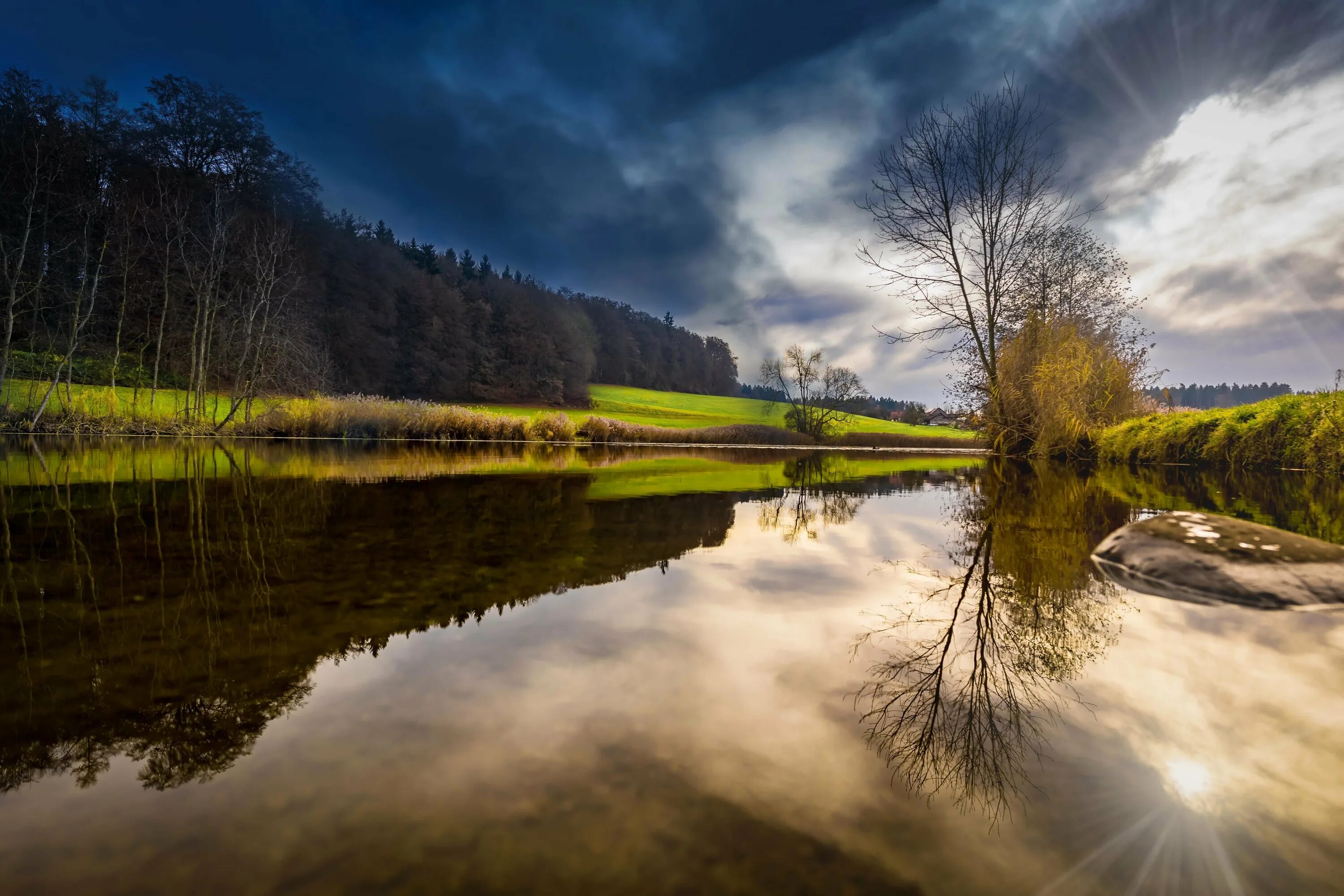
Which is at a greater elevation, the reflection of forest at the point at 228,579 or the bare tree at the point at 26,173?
the bare tree at the point at 26,173

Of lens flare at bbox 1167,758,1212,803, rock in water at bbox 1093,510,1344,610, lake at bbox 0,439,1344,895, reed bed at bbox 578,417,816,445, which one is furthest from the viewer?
reed bed at bbox 578,417,816,445

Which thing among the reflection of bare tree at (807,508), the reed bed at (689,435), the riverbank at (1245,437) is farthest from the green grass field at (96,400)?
the riverbank at (1245,437)

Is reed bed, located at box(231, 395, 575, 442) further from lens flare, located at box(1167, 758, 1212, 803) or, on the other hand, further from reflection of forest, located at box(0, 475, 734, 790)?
lens flare, located at box(1167, 758, 1212, 803)

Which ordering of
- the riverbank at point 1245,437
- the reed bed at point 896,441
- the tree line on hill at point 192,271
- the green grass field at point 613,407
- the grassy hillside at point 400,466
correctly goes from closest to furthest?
1. the grassy hillside at point 400,466
2. the riverbank at point 1245,437
3. the green grass field at point 613,407
4. the tree line on hill at point 192,271
5. the reed bed at point 896,441

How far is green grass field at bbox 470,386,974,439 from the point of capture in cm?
3959

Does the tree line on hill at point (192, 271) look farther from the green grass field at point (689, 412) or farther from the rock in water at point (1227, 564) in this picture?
the rock in water at point (1227, 564)

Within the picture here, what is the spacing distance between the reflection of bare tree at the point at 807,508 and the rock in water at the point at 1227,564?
192 cm

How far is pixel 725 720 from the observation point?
149 cm

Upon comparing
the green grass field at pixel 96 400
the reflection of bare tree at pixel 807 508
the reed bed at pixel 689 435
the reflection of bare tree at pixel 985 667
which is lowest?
the reflection of bare tree at pixel 807 508

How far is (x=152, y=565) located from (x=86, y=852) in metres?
2.46

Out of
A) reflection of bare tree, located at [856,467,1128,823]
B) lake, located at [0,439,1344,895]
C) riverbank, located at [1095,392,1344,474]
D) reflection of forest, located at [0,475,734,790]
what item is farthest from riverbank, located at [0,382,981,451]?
reflection of bare tree, located at [856,467,1128,823]

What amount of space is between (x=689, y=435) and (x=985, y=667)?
89.1 feet

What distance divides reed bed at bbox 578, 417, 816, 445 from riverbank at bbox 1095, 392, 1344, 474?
1769 cm

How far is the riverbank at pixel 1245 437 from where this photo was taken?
849cm
